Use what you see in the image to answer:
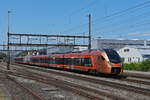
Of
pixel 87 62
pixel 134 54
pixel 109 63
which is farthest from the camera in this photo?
pixel 134 54

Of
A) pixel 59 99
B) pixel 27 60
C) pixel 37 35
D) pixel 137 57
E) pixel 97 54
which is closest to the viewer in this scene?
pixel 59 99

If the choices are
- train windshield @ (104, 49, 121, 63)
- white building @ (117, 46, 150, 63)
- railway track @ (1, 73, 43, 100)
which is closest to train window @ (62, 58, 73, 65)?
train windshield @ (104, 49, 121, 63)

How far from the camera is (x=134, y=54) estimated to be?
54094mm

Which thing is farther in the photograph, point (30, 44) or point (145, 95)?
→ point (30, 44)

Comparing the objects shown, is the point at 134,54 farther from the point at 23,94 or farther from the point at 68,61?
the point at 23,94

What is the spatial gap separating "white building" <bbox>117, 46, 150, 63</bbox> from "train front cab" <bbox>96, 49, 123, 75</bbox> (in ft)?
106

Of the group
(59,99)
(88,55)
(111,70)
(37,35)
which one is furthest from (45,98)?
(37,35)

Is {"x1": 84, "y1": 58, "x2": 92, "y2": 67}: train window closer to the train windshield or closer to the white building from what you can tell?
the train windshield

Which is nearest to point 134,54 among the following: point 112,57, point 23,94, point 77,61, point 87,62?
point 77,61

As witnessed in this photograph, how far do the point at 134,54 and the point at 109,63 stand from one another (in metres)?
35.5

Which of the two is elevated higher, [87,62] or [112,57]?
[112,57]

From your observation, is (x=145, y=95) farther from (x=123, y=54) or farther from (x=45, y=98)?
(x=123, y=54)

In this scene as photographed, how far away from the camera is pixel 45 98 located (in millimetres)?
10797

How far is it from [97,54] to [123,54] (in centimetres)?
3891
